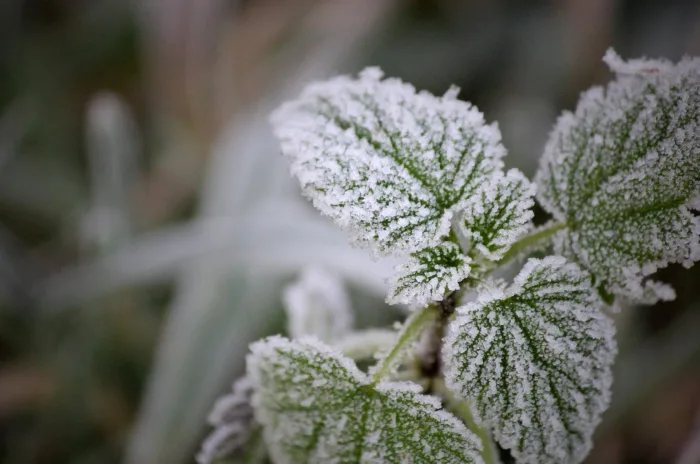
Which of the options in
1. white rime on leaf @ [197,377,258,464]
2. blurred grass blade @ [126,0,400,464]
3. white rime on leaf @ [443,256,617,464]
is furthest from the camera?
blurred grass blade @ [126,0,400,464]

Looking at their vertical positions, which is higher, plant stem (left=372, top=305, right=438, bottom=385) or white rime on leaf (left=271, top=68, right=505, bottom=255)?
white rime on leaf (left=271, top=68, right=505, bottom=255)

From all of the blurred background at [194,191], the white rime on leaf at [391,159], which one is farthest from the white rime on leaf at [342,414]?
the blurred background at [194,191]

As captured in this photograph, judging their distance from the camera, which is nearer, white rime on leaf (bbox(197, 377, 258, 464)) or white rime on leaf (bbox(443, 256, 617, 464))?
white rime on leaf (bbox(443, 256, 617, 464))

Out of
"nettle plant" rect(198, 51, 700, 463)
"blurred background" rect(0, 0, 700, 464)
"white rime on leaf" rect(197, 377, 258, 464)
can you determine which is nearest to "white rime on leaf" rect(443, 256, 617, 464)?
"nettle plant" rect(198, 51, 700, 463)

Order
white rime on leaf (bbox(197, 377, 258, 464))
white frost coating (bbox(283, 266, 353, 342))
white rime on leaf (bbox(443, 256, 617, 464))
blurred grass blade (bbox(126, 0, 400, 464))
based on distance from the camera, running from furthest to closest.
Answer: blurred grass blade (bbox(126, 0, 400, 464)), white frost coating (bbox(283, 266, 353, 342)), white rime on leaf (bbox(197, 377, 258, 464)), white rime on leaf (bbox(443, 256, 617, 464))

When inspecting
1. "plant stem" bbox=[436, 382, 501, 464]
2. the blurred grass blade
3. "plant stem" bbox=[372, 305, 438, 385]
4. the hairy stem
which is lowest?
"plant stem" bbox=[436, 382, 501, 464]

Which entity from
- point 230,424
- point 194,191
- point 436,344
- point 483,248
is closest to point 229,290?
point 194,191

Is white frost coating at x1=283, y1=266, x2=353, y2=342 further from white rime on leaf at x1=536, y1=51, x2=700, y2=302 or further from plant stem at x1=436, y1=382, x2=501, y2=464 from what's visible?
white rime on leaf at x1=536, y1=51, x2=700, y2=302
